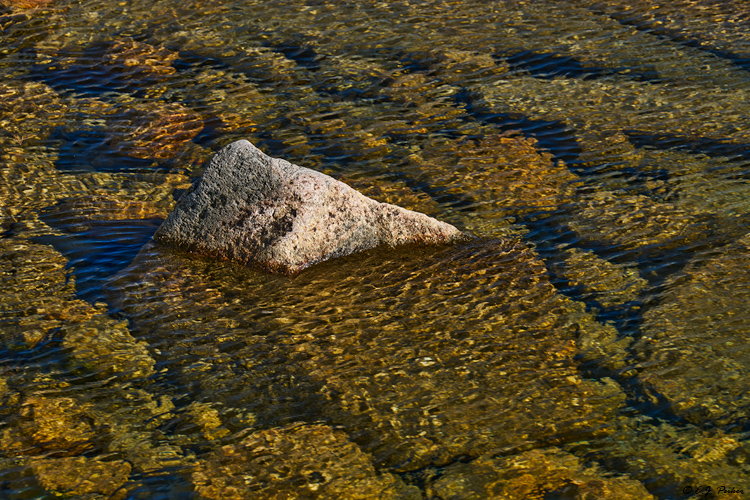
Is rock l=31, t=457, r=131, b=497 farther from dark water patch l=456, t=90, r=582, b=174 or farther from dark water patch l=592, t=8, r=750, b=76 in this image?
dark water patch l=592, t=8, r=750, b=76

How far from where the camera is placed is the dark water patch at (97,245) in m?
6.90

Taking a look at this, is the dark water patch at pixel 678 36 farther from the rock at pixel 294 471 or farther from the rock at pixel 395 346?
the rock at pixel 294 471

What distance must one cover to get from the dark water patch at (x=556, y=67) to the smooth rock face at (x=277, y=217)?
428cm

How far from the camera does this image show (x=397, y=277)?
6961 millimetres

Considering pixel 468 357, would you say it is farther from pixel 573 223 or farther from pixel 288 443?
pixel 573 223

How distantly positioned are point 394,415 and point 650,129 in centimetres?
548

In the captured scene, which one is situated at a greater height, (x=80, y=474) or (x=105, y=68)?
(x=105, y=68)

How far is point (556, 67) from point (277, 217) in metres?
5.44

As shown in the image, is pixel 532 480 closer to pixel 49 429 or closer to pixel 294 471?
pixel 294 471

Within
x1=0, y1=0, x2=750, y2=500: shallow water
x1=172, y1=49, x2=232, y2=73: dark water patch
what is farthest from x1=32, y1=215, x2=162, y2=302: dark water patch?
x1=172, y1=49, x2=232, y2=73: dark water patch

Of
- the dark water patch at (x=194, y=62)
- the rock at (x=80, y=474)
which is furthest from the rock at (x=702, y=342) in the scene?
the dark water patch at (x=194, y=62)

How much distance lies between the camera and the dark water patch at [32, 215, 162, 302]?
272 inches

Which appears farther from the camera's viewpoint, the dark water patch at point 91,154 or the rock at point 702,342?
the dark water patch at point 91,154

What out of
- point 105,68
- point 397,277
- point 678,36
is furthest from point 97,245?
point 678,36
